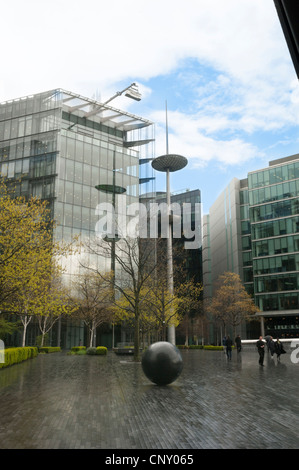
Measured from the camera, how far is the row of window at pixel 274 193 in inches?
2603

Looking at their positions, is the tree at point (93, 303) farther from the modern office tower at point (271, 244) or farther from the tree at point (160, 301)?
the modern office tower at point (271, 244)

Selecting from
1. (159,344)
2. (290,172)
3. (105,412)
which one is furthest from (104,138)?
(105,412)

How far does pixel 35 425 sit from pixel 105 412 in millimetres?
1775

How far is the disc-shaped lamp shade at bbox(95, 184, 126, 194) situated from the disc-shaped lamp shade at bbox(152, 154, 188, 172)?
21.3 feet

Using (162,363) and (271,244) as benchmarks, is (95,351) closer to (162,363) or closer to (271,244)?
(162,363)

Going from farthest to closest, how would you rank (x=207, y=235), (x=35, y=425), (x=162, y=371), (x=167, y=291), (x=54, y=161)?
1. (x=207, y=235)
2. (x=54, y=161)
3. (x=167, y=291)
4. (x=162, y=371)
5. (x=35, y=425)

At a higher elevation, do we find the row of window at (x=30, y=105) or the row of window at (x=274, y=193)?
the row of window at (x=30, y=105)

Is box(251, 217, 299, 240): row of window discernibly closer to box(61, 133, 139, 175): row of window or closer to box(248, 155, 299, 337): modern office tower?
box(248, 155, 299, 337): modern office tower

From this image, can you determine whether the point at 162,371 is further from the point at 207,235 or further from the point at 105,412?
the point at 207,235

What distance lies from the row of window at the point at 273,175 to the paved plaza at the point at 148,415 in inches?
2251

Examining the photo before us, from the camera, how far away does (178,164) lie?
5725 centimetres

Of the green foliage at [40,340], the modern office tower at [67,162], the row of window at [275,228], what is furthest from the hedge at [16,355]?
the row of window at [275,228]

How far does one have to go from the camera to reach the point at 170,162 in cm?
5675
